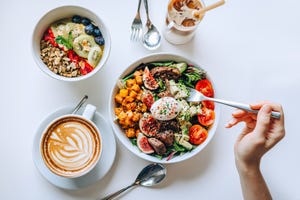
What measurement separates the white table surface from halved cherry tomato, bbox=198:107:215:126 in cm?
13

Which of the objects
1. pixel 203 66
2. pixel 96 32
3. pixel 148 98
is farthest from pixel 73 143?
pixel 203 66

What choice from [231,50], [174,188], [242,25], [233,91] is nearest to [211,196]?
[174,188]

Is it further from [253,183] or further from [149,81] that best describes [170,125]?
[253,183]

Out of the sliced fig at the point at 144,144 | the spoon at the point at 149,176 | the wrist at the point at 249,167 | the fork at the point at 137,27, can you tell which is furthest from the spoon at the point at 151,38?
the wrist at the point at 249,167

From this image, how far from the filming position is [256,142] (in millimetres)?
1508

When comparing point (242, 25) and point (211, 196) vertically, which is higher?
point (242, 25)

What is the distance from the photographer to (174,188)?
6.16 ft

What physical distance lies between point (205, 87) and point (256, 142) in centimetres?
41

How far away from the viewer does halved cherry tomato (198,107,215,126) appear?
1.79 m

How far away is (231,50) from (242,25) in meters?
0.14

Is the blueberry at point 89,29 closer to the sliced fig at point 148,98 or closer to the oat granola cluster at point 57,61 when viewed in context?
the oat granola cluster at point 57,61

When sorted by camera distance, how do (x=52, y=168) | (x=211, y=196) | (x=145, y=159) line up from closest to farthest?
1. (x=52, y=168)
2. (x=145, y=159)
3. (x=211, y=196)

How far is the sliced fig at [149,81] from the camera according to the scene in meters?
1.79

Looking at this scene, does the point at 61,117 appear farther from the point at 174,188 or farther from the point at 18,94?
the point at 174,188
